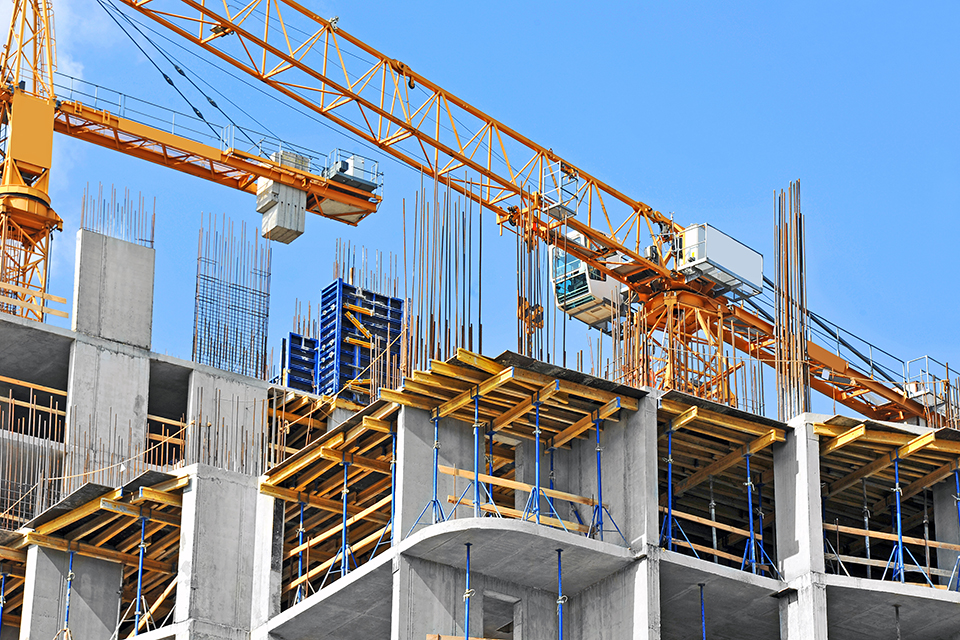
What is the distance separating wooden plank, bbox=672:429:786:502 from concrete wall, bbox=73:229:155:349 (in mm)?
18044

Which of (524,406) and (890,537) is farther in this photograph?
(890,537)

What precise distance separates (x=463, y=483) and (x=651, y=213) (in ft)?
76.8

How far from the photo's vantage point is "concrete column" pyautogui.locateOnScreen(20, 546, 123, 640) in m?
37.7

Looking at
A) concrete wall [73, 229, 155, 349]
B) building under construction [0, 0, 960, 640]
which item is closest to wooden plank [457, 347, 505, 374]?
building under construction [0, 0, 960, 640]

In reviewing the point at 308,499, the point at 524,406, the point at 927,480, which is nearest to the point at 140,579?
the point at 308,499

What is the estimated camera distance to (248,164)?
55.7 metres

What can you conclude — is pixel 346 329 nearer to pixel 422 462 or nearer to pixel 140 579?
pixel 140 579

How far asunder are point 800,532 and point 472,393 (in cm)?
746

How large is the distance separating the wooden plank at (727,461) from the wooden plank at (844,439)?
36.7 inches

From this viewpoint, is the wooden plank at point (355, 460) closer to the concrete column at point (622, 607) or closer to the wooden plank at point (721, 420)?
the concrete column at point (622, 607)

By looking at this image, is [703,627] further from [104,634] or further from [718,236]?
[718,236]

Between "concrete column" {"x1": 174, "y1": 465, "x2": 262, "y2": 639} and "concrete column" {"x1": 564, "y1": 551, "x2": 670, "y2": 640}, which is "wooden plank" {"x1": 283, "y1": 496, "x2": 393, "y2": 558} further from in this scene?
"concrete column" {"x1": 564, "y1": 551, "x2": 670, "y2": 640}

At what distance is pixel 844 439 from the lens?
34.8 metres

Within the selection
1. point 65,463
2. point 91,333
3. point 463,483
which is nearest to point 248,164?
point 91,333
